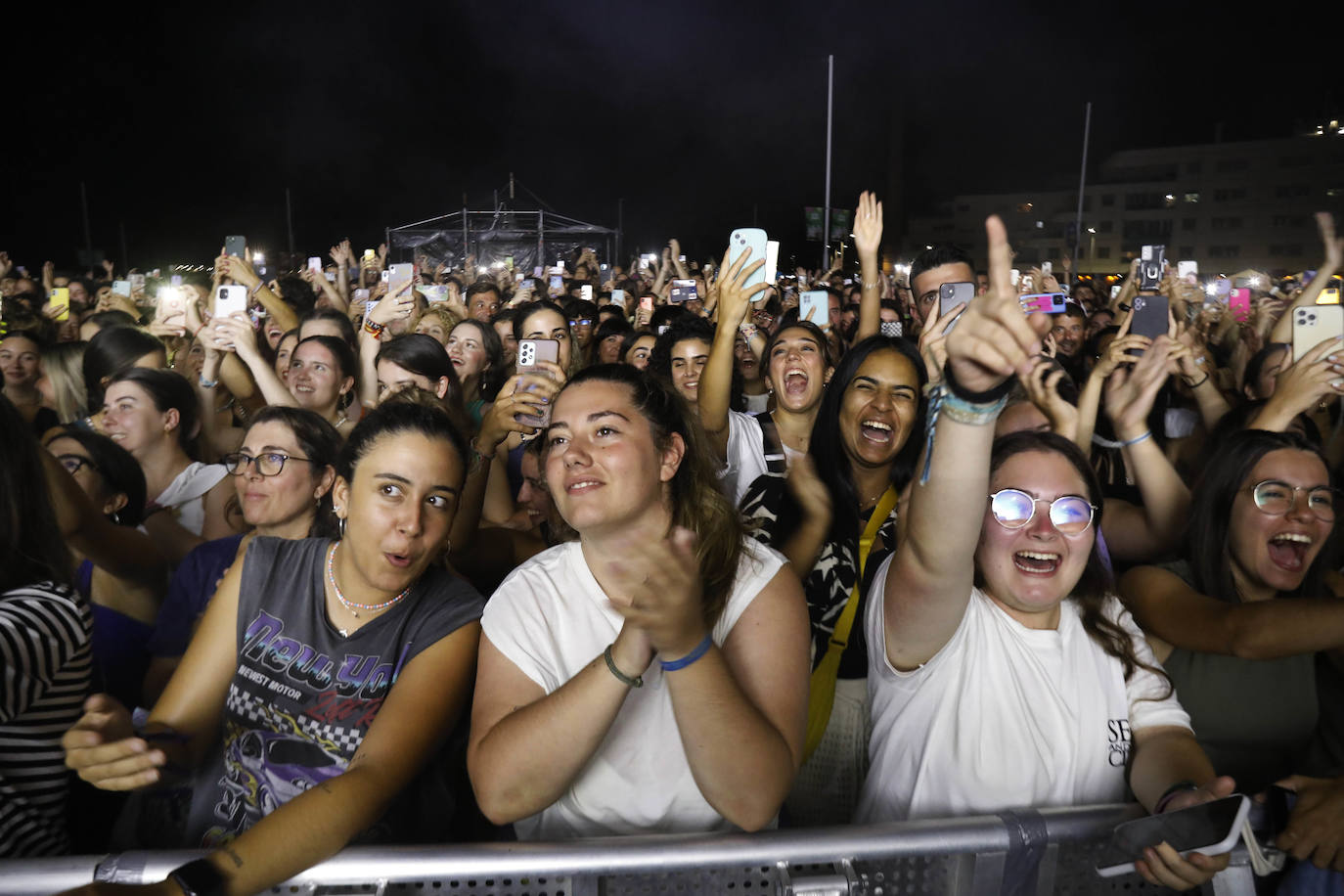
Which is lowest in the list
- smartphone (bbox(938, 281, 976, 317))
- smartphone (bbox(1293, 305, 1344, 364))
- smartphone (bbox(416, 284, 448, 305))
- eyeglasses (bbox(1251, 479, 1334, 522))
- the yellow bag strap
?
the yellow bag strap

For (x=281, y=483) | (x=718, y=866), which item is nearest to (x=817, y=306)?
(x=281, y=483)

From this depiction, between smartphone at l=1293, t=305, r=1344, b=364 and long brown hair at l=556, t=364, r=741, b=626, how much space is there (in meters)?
2.98

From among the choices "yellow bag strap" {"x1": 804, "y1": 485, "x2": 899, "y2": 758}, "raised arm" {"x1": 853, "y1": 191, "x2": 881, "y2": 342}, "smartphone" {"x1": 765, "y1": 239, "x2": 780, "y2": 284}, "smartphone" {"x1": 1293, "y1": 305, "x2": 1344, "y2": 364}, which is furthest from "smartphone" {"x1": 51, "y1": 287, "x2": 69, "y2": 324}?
"smartphone" {"x1": 1293, "y1": 305, "x2": 1344, "y2": 364}

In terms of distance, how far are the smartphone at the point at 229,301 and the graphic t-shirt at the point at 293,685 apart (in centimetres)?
292

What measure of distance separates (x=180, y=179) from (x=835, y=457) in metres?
34.5

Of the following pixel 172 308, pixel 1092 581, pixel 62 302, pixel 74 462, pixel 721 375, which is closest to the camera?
pixel 1092 581

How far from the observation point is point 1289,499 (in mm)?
2346

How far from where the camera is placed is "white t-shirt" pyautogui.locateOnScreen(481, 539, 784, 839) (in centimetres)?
175

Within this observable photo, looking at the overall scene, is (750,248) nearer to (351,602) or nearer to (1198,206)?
(351,602)

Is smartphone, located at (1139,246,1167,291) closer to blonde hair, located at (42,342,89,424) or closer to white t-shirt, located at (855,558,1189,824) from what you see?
white t-shirt, located at (855,558,1189,824)

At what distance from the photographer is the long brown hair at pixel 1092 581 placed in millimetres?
1977

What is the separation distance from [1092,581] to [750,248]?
8.05 feet

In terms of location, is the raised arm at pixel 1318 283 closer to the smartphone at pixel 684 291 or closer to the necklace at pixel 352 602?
the necklace at pixel 352 602

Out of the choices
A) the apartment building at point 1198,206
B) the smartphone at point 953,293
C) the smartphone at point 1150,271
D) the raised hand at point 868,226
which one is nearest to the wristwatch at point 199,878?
the smartphone at point 953,293
